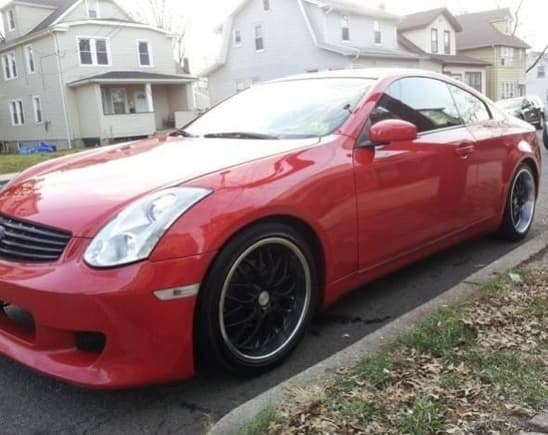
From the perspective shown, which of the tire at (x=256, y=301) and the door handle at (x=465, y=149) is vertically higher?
the door handle at (x=465, y=149)

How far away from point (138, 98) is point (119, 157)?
28.7m

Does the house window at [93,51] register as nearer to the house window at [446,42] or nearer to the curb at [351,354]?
Answer: the house window at [446,42]

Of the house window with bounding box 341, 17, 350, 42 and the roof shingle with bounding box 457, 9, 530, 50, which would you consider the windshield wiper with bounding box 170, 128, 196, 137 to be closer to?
the house window with bounding box 341, 17, 350, 42

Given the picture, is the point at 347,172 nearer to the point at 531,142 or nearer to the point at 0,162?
→ the point at 531,142

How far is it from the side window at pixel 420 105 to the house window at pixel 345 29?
26.7 meters

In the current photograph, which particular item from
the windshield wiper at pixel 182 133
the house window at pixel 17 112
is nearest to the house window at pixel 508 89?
the house window at pixel 17 112

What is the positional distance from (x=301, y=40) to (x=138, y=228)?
28448 millimetres

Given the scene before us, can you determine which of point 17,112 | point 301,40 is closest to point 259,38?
point 301,40

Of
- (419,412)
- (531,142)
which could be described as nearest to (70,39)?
(531,142)

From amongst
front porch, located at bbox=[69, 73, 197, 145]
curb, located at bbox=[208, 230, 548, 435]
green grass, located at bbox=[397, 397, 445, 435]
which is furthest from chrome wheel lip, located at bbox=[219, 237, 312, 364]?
front porch, located at bbox=[69, 73, 197, 145]

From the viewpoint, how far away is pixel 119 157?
338 cm

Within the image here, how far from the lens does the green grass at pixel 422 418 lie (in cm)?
210

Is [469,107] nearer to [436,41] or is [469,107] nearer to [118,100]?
[118,100]

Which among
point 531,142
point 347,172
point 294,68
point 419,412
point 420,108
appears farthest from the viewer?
point 294,68
